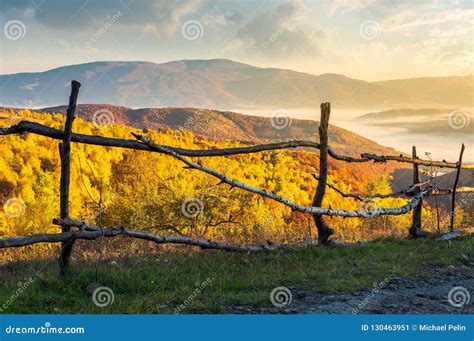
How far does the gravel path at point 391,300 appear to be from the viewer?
5.96 metres

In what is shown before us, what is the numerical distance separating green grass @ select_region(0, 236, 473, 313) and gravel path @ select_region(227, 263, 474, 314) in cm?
25

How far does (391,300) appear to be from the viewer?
21.8 ft

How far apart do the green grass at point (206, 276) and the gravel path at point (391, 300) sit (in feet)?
0.82

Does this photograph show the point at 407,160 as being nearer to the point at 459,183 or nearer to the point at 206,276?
the point at 206,276

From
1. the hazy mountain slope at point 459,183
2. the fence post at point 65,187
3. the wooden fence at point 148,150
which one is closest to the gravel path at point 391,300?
the wooden fence at point 148,150

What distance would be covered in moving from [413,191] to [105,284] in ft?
28.7

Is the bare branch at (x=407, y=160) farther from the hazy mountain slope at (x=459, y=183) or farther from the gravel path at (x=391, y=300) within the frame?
the gravel path at (x=391, y=300)

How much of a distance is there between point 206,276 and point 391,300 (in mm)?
2705

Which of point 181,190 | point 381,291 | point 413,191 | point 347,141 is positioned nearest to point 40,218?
point 181,190

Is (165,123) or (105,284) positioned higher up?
(165,123)

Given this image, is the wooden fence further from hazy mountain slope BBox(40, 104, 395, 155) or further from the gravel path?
hazy mountain slope BBox(40, 104, 395, 155)

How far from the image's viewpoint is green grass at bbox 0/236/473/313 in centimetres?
617

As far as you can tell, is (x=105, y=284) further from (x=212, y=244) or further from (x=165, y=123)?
(x=165, y=123)

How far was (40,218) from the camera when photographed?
42.8 m
